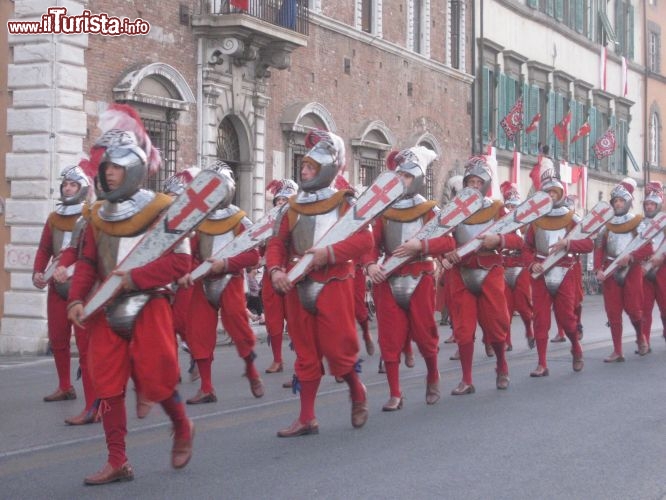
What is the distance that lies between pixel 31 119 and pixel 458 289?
7873 mm

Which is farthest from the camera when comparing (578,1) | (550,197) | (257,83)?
(578,1)

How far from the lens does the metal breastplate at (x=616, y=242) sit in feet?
45.4

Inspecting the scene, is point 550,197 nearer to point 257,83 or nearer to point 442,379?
point 442,379

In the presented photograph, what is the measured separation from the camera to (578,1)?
41.7 meters

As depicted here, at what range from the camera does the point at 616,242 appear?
13.9 meters

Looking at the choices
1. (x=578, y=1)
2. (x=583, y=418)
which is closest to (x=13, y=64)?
(x=583, y=418)

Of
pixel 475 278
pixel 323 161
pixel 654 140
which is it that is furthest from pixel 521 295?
pixel 654 140

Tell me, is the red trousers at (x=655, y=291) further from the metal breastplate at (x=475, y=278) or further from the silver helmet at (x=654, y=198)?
the metal breastplate at (x=475, y=278)

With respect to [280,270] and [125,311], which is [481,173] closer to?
[280,270]

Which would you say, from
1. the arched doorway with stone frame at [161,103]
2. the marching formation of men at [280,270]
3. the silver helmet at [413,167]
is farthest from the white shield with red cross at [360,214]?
the arched doorway with stone frame at [161,103]

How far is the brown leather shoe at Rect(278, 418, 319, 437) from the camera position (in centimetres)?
830

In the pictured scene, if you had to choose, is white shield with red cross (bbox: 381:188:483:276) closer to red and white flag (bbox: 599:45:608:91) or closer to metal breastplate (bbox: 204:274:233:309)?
metal breastplate (bbox: 204:274:233:309)

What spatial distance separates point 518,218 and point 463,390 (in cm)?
158

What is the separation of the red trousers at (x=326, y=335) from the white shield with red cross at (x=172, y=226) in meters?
1.68
